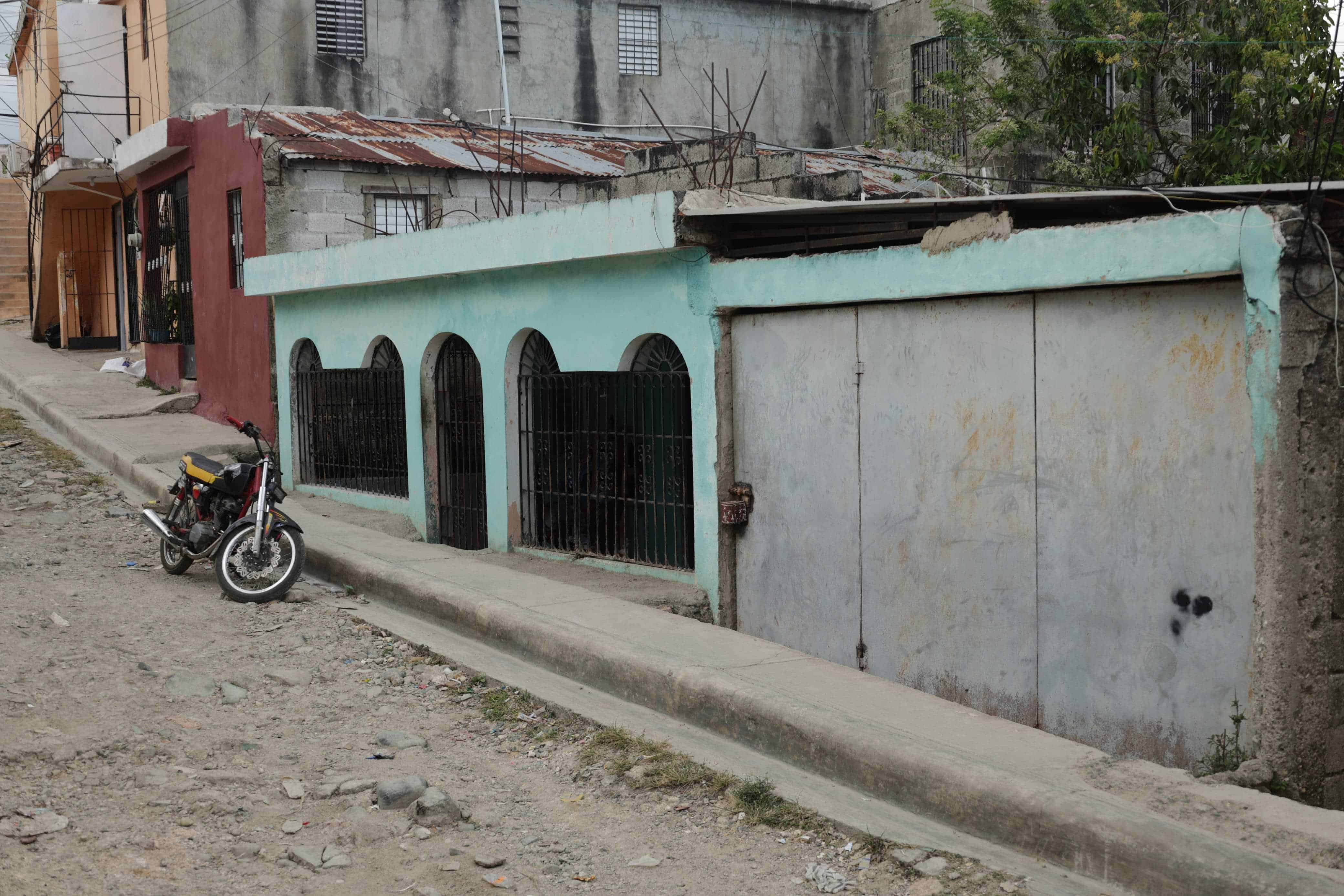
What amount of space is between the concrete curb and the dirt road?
9.6 inches

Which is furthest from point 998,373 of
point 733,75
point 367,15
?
point 733,75

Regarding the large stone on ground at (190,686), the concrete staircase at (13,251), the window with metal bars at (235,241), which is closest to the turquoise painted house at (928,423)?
the large stone on ground at (190,686)

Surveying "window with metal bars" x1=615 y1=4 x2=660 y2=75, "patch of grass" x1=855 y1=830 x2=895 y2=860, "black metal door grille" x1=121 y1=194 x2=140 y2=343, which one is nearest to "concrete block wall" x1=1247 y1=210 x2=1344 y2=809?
"patch of grass" x1=855 y1=830 x2=895 y2=860

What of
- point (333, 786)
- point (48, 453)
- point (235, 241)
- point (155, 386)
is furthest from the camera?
point (155, 386)

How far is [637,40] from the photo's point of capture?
862 inches

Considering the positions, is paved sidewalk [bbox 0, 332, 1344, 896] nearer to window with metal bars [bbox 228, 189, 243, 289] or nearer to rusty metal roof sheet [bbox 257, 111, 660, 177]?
rusty metal roof sheet [bbox 257, 111, 660, 177]

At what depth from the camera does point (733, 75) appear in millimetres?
22828

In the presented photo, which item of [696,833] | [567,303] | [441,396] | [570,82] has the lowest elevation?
[696,833]

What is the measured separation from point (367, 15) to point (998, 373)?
16192 millimetres

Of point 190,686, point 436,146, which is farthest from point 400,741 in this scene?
point 436,146

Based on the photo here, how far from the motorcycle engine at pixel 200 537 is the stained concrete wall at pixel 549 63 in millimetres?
11625

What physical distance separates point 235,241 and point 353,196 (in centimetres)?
192

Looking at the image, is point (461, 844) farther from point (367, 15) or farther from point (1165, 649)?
point (367, 15)

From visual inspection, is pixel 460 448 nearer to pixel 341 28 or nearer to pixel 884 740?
pixel 884 740
